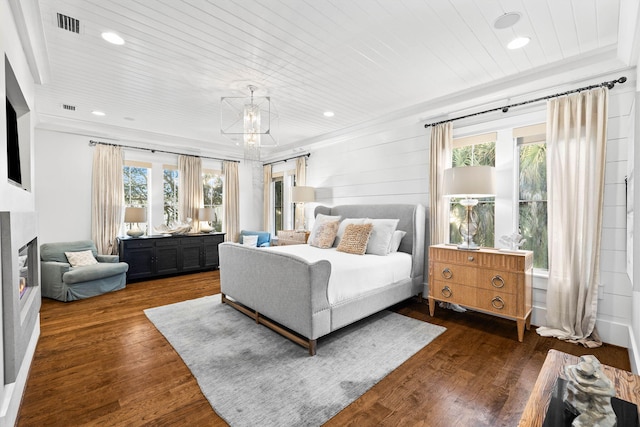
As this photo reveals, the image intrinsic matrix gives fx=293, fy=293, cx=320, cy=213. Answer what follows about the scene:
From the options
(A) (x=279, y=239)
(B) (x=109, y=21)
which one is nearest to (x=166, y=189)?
(A) (x=279, y=239)

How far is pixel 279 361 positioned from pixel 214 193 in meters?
4.93

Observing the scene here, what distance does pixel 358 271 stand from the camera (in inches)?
114

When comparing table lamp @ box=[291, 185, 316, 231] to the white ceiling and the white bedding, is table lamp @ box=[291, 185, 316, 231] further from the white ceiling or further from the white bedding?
the white bedding

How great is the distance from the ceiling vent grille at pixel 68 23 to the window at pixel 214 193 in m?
4.18

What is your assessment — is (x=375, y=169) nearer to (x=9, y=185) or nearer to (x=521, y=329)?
(x=521, y=329)

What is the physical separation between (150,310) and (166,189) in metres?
3.01

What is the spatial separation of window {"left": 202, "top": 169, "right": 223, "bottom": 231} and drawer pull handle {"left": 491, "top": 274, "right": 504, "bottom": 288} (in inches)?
207

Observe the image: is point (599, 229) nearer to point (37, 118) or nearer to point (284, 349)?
point (284, 349)

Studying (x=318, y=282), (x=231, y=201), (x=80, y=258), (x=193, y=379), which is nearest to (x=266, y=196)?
(x=231, y=201)

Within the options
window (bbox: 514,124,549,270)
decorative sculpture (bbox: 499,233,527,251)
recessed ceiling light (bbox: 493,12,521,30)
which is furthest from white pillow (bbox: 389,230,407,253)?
recessed ceiling light (bbox: 493,12,521,30)

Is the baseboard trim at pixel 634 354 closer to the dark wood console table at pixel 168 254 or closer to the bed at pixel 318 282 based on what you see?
the bed at pixel 318 282

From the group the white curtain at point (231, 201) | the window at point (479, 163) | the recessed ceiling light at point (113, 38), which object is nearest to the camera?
the recessed ceiling light at point (113, 38)

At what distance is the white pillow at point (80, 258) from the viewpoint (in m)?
4.33

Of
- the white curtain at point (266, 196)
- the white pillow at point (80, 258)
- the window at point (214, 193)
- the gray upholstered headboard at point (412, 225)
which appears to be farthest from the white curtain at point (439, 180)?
the white pillow at point (80, 258)
